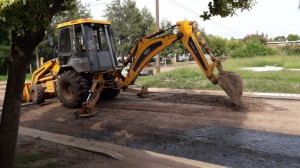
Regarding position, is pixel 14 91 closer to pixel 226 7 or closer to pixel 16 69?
pixel 16 69

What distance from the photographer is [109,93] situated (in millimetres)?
13117

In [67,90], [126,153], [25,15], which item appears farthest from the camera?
→ [67,90]

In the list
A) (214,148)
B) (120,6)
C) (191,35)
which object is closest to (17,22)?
(214,148)

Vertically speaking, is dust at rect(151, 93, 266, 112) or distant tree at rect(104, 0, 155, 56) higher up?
distant tree at rect(104, 0, 155, 56)

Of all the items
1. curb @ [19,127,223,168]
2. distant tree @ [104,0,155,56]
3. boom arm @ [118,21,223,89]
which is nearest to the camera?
curb @ [19,127,223,168]

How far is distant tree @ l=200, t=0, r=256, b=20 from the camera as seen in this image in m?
5.42

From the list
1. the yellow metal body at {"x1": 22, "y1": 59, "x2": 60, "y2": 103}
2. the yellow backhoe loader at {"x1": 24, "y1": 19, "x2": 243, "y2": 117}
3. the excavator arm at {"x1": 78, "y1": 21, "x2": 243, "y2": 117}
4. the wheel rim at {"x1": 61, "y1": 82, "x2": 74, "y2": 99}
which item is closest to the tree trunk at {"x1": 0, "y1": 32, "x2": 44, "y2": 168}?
the excavator arm at {"x1": 78, "y1": 21, "x2": 243, "y2": 117}

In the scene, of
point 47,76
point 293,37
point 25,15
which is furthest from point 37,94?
point 293,37

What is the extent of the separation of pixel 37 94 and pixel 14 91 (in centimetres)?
851

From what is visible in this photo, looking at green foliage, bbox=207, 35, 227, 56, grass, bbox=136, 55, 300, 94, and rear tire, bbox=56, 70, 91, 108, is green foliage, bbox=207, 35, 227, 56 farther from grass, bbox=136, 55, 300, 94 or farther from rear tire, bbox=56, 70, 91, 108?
rear tire, bbox=56, 70, 91, 108

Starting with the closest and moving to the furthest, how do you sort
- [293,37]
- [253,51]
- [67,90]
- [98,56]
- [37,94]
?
[98,56] < [67,90] < [37,94] < [253,51] < [293,37]

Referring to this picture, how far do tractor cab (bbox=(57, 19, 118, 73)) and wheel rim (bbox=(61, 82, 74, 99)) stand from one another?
0.62 metres

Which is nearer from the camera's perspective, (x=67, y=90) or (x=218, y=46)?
(x=67, y=90)

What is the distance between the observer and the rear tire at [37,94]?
42.3ft
